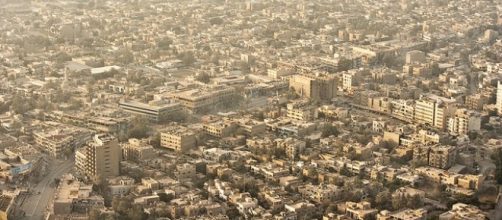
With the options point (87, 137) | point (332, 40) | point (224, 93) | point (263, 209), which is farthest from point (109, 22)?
point (263, 209)

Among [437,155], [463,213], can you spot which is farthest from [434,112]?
[463,213]

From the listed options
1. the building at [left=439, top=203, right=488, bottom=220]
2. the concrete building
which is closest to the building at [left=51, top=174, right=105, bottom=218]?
the building at [left=439, top=203, right=488, bottom=220]

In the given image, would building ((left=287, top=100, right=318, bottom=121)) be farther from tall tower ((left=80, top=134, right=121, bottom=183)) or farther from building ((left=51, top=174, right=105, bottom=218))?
building ((left=51, top=174, right=105, bottom=218))

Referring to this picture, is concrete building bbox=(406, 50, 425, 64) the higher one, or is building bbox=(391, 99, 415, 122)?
building bbox=(391, 99, 415, 122)

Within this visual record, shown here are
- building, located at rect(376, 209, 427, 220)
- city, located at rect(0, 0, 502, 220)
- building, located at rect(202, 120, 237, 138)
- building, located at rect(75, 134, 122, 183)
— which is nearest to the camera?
building, located at rect(376, 209, 427, 220)

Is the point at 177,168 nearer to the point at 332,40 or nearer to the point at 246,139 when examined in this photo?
the point at 246,139

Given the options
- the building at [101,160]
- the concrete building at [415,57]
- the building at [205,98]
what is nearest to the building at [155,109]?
the building at [205,98]
